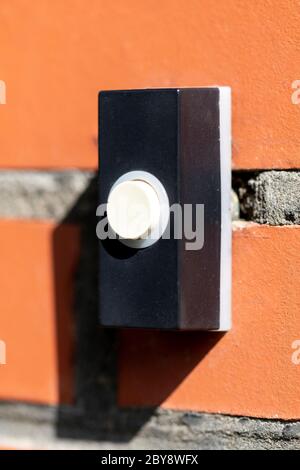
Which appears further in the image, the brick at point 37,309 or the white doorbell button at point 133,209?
the brick at point 37,309

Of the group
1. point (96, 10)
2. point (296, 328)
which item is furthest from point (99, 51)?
point (296, 328)

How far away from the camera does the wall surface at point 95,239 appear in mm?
685

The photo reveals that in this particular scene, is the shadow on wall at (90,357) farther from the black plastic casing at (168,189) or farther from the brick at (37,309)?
the black plastic casing at (168,189)

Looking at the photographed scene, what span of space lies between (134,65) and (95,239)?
0.57ft

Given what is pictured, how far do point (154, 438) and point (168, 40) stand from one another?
381 millimetres

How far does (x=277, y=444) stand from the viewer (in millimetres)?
698

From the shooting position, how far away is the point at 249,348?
2.29 ft

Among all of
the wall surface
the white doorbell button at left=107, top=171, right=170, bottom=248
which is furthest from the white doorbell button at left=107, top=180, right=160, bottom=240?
the wall surface

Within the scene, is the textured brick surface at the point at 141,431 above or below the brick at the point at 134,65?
below

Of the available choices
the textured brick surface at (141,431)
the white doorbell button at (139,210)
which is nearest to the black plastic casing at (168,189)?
the white doorbell button at (139,210)

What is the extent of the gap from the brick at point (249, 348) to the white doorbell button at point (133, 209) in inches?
4.7

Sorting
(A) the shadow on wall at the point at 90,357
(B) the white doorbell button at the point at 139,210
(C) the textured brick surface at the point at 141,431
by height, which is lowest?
(C) the textured brick surface at the point at 141,431

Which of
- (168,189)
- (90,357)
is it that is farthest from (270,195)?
(90,357)

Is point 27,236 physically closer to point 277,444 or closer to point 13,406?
point 13,406
